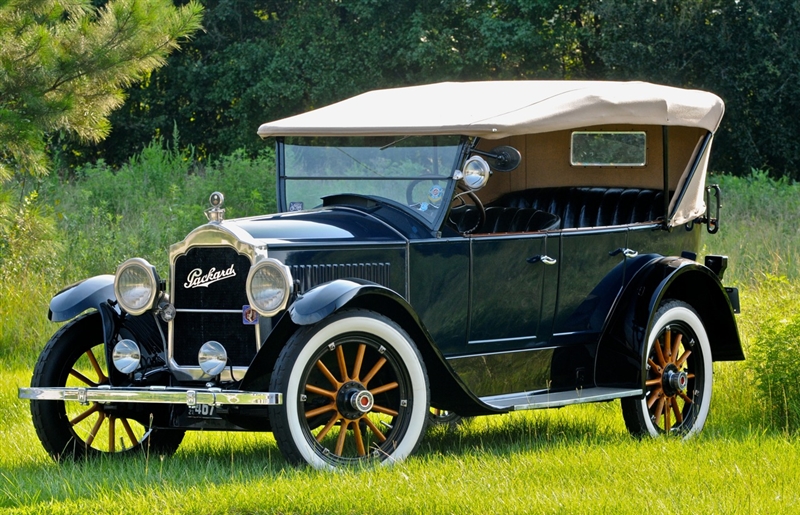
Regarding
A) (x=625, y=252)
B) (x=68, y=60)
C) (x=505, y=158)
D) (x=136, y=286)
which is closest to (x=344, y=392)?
(x=136, y=286)

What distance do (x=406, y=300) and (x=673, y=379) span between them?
191cm

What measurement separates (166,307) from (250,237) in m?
0.61

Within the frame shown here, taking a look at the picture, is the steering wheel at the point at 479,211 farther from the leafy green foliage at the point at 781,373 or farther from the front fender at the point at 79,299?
the leafy green foliage at the point at 781,373

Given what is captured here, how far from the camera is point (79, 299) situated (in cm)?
570

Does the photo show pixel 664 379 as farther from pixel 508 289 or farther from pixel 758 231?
pixel 758 231

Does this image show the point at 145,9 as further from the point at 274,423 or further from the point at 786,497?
the point at 786,497

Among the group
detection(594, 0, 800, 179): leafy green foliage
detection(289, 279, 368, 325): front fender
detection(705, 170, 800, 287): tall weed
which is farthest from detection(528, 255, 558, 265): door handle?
detection(594, 0, 800, 179): leafy green foliage

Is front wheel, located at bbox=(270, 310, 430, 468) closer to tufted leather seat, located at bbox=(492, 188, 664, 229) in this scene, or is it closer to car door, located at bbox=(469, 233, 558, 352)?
car door, located at bbox=(469, 233, 558, 352)

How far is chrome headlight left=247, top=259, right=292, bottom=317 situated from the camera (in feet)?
16.5

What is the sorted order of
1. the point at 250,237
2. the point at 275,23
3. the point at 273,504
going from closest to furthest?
the point at 273,504 → the point at 250,237 → the point at 275,23

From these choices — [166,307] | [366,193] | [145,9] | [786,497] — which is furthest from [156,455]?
[145,9]

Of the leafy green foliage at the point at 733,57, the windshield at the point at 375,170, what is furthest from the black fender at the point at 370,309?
the leafy green foliage at the point at 733,57

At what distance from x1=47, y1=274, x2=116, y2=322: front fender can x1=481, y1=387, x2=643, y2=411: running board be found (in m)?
2.06

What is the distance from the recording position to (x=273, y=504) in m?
4.47
